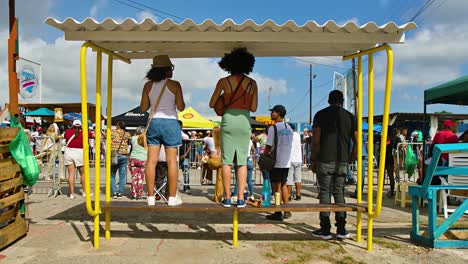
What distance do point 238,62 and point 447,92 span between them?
4979mm

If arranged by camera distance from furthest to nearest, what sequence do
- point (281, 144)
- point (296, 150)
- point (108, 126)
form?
point (296, 150)
point (281, 144)
point (108, 126)

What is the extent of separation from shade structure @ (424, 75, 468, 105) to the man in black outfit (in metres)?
3.37

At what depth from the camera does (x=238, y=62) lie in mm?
4707

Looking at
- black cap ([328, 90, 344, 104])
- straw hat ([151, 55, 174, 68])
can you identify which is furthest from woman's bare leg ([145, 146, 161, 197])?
→ black cap ([328, 90, 344, 104])

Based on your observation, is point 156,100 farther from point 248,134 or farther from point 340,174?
point 340,174

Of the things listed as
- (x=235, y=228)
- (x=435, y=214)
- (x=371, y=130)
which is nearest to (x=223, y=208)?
(x=235, y=228)

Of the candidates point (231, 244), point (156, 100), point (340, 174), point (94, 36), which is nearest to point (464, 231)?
point (340, 174)

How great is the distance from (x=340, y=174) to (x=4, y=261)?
4170 millimetres

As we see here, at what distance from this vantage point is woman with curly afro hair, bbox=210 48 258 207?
14.9ft

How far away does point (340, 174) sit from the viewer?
16.4 feet

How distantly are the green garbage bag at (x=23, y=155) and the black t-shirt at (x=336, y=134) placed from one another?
3925 mm

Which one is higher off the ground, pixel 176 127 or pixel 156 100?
pixel 156 100

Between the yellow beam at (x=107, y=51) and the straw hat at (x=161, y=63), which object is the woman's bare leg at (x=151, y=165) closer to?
the straw hat at (x=161, y=63)

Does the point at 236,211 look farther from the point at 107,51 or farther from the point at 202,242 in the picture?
the point at 107,51
